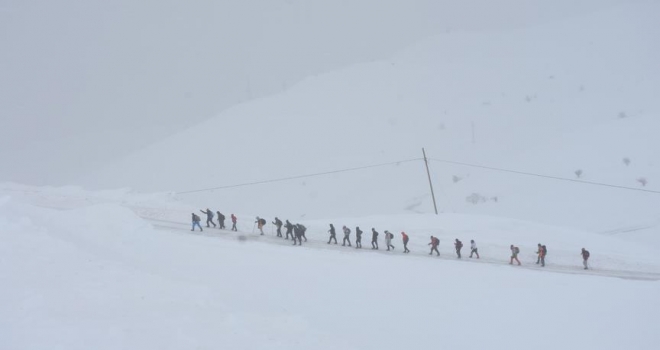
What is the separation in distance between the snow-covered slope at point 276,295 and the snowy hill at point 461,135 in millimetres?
18845

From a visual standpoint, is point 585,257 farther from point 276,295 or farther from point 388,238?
point 276,295

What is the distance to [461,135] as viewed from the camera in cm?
6150

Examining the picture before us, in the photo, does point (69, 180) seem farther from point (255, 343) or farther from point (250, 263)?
point (255, 343)

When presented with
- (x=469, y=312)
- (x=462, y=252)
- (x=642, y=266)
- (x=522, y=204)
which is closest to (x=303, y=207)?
(x=522, y=204)

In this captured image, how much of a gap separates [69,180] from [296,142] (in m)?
39.2

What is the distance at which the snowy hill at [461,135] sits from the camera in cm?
4078

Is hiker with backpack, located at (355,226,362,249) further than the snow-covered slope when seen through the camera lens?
Yes

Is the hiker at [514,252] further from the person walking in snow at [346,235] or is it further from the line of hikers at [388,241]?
the person walking in snow at [346,235]

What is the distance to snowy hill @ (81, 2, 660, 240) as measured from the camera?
40.8m

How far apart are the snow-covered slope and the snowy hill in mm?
18845

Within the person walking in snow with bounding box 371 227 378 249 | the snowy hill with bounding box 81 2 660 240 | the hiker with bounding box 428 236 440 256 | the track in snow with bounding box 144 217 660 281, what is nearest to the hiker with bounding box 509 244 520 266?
the track in snow with bounding box 144 217 660 281

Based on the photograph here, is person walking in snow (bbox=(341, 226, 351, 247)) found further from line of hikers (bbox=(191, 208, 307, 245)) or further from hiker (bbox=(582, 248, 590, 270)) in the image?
hiker (bbox=(582, 248, 590, 270))

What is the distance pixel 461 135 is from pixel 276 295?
167ft

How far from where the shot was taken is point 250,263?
57.1ft
